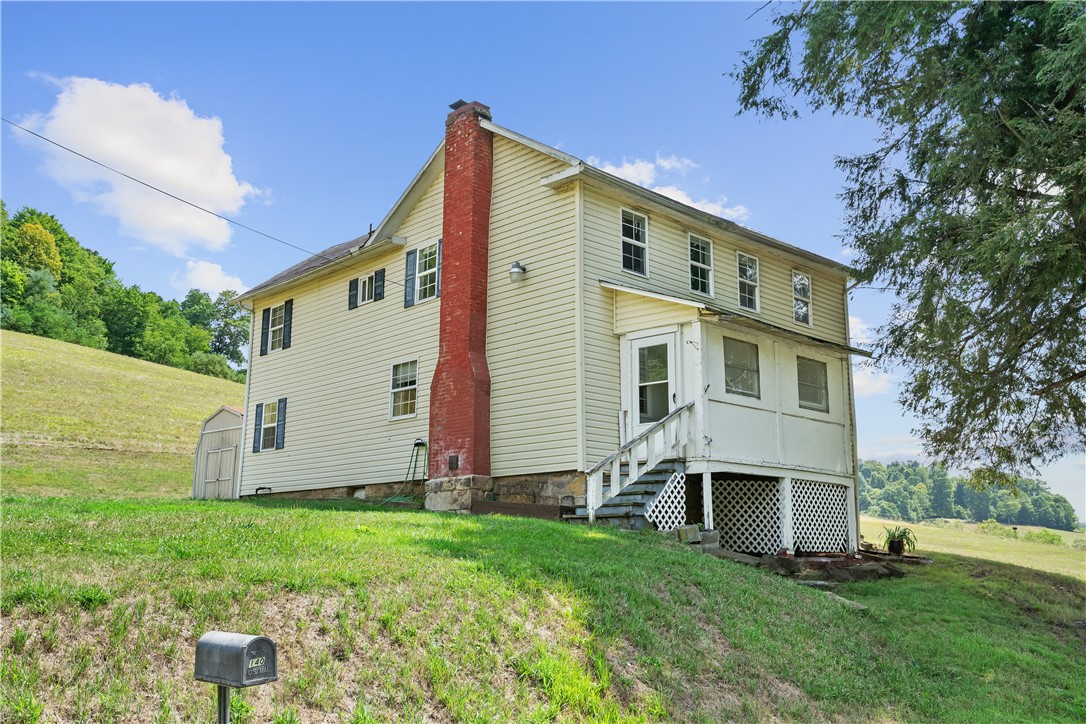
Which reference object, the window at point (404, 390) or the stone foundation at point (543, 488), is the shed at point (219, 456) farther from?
the stone foundation at point (543, 488)

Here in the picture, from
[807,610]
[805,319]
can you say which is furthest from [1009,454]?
[807,610]

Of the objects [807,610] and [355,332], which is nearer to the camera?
[807,610]

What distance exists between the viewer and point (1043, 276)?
12297 mm

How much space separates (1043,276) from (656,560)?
7415 mm

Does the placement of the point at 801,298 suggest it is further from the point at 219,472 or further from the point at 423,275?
the point at 219,472

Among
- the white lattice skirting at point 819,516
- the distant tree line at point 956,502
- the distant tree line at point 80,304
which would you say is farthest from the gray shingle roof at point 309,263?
the distant tree line at point 956,502

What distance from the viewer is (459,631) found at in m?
6.25

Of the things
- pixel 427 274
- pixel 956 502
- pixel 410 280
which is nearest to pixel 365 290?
pixel 410 280

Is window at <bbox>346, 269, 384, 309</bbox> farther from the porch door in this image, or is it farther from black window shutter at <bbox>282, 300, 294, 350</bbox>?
the porch door

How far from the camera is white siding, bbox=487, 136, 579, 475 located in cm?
1477

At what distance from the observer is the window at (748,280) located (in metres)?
17.8

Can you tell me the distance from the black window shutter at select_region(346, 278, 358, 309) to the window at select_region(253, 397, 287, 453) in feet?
10.9

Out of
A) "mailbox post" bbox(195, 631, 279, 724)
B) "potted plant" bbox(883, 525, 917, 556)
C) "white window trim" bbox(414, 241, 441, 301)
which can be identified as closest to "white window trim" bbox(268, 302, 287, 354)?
"white window trim" bbox(414, 241, 441, 301)

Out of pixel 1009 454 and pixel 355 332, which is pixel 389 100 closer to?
pixel 355 332
